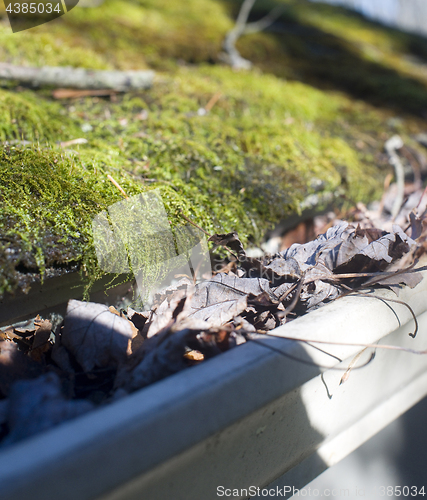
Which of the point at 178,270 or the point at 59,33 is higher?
the point at 59,33

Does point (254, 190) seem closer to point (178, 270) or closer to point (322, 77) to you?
point (178, 270)

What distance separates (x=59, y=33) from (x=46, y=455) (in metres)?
3.35

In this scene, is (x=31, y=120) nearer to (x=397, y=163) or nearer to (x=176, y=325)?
(x=176, y=325)

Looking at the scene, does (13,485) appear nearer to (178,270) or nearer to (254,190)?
(178,270)

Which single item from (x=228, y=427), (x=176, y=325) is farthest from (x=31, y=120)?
(x=228, y=427)

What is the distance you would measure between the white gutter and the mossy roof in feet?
1.74

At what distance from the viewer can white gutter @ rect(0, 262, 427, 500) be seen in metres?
0.56

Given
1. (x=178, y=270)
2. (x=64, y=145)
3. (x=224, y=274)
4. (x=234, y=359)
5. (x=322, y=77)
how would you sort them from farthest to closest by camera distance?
1. (x=322, y=77)
2. (x=64, y=145)
3. (x=178, y=270)
4. (x=224, y=274)
5. (x=234, y=359)

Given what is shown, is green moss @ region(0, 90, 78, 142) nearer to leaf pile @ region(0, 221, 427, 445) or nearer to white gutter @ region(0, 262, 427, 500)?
leaf pile @ region(0, 221, 427, 445)

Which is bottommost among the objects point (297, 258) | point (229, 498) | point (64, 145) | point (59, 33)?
point (229, 498)

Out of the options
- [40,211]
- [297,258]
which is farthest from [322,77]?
[40,211]

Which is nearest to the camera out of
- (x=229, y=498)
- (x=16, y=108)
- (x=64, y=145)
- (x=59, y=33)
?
(x=229, y=498)

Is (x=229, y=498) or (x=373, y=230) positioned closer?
(x=229, y=498)

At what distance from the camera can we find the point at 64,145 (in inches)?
59.7
